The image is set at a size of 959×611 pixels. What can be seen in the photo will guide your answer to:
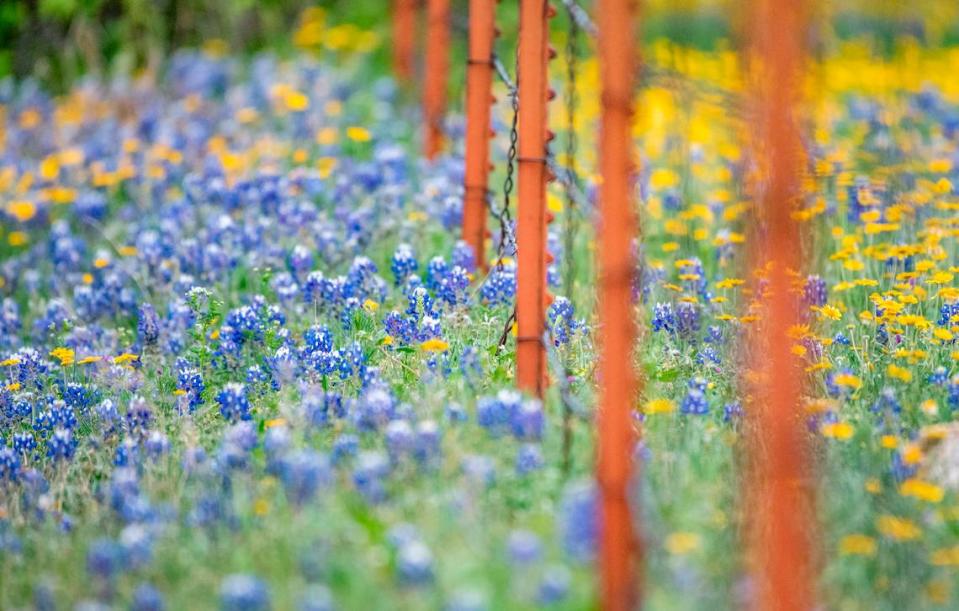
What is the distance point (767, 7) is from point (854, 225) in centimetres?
353

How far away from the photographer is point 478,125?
217 inches

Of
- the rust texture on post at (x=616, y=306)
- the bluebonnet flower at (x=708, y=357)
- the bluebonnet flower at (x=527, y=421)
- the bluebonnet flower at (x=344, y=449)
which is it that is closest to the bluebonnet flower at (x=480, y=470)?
the bluebonnet flower at (x=527, y=421)

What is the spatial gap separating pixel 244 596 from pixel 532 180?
5.30 feet

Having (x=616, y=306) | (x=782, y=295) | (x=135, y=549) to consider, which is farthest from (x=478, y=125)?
(x=782, y=295)

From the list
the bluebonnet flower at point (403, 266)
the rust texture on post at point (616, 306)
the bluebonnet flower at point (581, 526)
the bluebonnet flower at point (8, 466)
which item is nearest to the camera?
the rust texture on post at point (616, 306)

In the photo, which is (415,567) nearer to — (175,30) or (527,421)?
(527,421)

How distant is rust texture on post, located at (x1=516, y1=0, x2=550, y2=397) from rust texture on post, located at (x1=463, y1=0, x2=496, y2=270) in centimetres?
152

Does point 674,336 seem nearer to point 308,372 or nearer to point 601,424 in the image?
point 308,372

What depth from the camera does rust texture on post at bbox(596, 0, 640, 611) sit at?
2801 mm

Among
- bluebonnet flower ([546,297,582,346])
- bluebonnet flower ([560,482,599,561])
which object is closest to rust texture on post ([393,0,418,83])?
bluebonnet flower ([546,297,582,346])

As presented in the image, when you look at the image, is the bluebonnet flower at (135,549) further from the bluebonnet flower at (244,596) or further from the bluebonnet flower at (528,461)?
the bluebonnet flower at (528,461)

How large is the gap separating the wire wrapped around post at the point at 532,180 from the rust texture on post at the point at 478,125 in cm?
150

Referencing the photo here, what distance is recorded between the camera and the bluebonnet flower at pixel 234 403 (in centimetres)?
411

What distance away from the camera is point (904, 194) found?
228 inches
